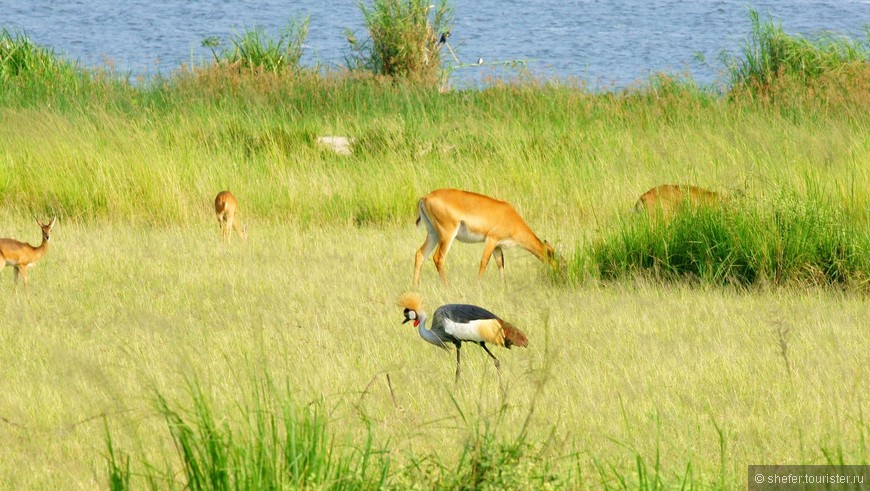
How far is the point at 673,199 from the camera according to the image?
9703mm

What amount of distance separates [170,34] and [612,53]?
709 inches

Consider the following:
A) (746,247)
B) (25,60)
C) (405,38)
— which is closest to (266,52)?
(405,38)

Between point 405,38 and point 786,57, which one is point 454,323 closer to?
point 786,57

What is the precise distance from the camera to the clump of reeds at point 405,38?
821 inches

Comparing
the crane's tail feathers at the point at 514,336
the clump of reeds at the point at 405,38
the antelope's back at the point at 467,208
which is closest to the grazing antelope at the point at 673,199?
the antelope's back at the point at 467,208

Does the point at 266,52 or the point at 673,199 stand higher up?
the point at 673,199

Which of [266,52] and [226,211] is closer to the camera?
[226,211]

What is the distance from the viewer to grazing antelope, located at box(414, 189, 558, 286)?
9.32 m

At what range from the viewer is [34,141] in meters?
14.1

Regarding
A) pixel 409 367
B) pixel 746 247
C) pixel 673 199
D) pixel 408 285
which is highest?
pixel 409 367

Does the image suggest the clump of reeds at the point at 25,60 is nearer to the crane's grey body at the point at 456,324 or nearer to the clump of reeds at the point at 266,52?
the clump of reeds at the point at 266,52

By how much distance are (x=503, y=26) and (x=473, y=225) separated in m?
42.5

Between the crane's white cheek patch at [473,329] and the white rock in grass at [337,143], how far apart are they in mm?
9069

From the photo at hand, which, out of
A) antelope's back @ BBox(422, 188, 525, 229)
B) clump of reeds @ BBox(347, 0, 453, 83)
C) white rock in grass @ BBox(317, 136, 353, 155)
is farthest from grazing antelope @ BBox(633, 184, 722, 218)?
clump of reeds @ BBox(347, 0, 453, 83)
